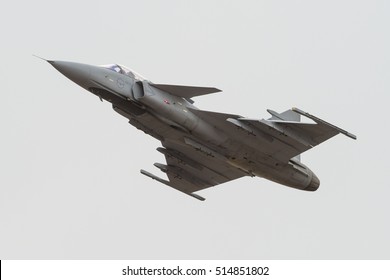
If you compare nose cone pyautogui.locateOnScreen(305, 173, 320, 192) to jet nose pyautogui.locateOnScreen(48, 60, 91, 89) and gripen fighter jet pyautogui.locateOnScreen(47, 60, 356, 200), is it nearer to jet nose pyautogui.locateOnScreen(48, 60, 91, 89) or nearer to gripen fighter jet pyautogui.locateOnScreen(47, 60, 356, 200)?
gripen fighter jet pyautogui.locateOnScreen(47, 60, 356, 200)

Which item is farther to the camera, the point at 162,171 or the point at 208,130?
the point at 162,171

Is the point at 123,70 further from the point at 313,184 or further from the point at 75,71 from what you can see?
the point at 313,184

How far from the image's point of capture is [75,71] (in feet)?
108

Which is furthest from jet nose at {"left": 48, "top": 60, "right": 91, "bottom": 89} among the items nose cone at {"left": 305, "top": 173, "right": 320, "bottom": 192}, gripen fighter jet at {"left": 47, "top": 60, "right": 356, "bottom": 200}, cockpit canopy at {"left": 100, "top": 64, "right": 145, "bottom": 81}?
nose cone at {"left": 305, "top": 173, "right": 320, "bottom": 192}

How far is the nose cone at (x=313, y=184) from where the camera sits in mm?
38625

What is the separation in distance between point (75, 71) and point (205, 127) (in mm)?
5315

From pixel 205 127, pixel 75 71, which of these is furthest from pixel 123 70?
pixel 205 127

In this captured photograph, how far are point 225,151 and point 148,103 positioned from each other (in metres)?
4.10

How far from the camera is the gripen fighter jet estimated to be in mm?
33375

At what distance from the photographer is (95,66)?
33.4 m

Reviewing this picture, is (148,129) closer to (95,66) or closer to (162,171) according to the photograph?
(95,66)

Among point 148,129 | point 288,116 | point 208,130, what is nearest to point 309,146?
point 288,116
